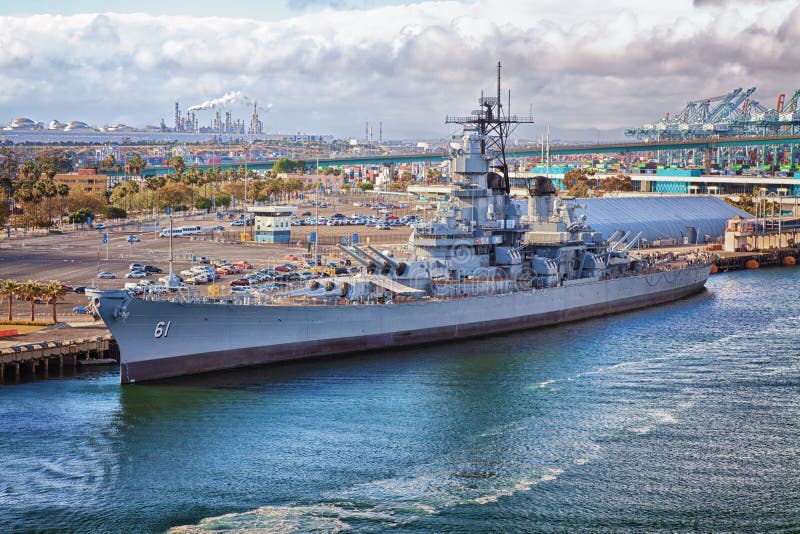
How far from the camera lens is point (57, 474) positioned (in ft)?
76.8

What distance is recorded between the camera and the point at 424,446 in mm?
26109

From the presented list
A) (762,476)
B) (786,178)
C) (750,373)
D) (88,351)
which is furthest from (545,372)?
(786,178)

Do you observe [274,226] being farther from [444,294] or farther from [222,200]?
[444,294]

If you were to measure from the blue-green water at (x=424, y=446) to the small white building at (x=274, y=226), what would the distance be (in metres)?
39.0

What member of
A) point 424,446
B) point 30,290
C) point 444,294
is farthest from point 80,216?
point 424,446

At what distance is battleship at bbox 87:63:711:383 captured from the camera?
32250 mm

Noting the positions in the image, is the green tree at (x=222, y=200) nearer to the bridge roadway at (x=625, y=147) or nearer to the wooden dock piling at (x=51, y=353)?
the bridge roadway at (x=625, y=147)

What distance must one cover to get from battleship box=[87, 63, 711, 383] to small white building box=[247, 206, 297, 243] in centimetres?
2919

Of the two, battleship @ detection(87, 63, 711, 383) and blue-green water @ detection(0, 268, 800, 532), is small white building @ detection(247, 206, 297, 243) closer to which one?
battleship @ detection(87, 63, 711, 383)

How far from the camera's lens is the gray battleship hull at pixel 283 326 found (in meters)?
31.5

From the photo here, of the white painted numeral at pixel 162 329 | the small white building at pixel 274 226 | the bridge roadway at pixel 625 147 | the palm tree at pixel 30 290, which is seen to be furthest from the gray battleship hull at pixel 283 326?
the bridge roadway at pixel 625 147

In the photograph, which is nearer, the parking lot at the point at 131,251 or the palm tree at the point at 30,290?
the palm tree at the point at 30,290

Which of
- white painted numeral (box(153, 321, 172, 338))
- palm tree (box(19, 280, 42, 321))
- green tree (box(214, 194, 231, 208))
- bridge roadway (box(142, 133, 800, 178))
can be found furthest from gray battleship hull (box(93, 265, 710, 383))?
bridge roadway (box(142, 133, 800, 178))

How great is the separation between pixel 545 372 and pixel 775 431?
30.8ft
